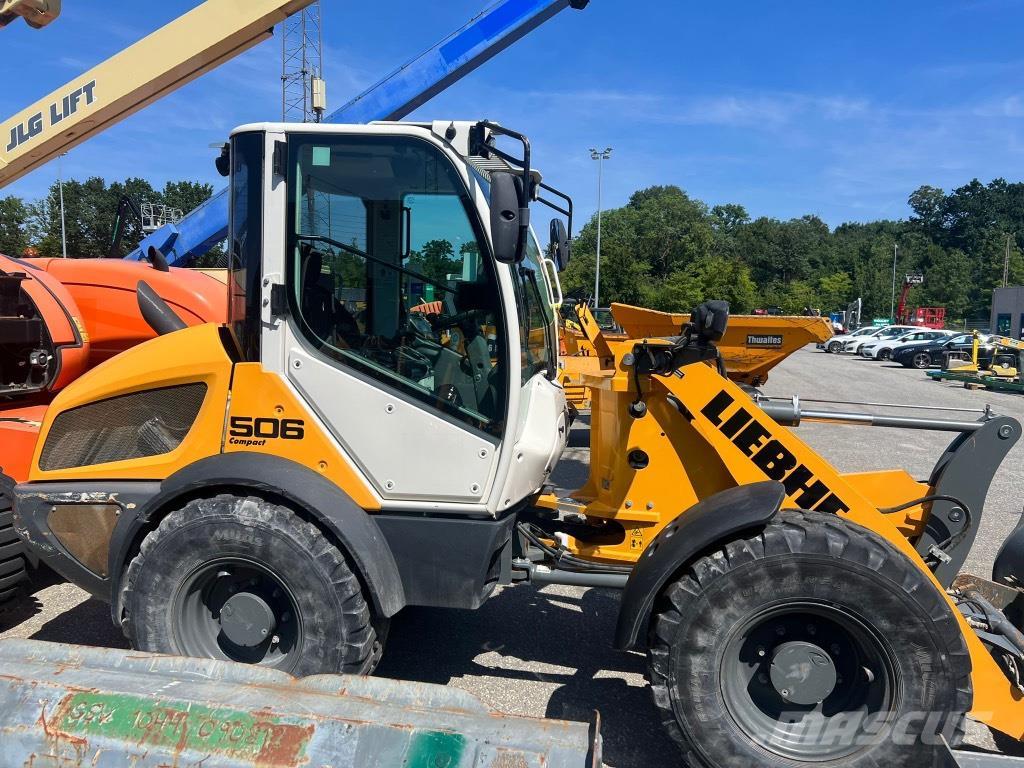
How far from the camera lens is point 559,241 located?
4.12 metres

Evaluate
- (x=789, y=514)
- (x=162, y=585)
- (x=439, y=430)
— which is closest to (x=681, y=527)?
(x=789, y=514)

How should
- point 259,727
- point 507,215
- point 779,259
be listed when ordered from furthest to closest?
point 779,259 → point 507,215 → point 259,727

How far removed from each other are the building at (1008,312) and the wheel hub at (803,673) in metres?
49.8

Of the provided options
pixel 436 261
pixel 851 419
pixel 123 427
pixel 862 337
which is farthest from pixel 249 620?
pixel 862 337

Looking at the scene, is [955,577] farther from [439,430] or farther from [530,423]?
[439,430]

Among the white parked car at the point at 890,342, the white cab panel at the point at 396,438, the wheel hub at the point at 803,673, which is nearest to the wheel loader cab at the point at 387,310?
the white cab panel at the point at 396,438

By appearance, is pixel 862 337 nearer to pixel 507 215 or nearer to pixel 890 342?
pixel 890 342

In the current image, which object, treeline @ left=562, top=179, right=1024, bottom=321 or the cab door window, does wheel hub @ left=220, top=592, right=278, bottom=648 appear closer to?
the cab door window

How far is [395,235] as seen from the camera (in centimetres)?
301

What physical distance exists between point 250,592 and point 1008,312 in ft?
184

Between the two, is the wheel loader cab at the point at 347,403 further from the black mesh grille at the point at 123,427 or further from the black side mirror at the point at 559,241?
the black side mirror at the point at 559,241

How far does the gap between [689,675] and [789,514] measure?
73 centimetres

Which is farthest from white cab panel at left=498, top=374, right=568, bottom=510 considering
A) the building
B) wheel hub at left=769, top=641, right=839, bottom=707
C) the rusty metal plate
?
the building

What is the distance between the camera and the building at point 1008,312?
44.6 meters
